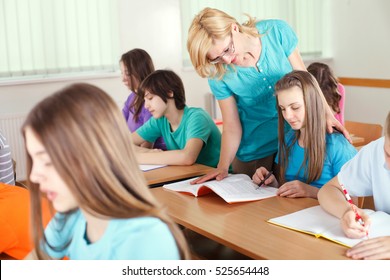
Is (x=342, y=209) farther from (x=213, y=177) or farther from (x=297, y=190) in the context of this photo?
(x=213, y=177)

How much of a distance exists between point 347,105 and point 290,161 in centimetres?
413

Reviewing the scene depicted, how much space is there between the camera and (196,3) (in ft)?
17.9

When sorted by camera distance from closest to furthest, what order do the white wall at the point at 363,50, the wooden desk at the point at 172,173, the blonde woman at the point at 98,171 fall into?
the blonde woman at the point at 98,171
the wooden desk at the point at 172,173
the white wall at the point at 363,50

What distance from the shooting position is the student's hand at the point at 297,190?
2.07 m

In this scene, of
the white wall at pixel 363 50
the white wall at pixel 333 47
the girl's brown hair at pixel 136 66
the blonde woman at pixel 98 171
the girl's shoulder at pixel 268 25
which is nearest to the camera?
the blonde woman at pixel 98 171

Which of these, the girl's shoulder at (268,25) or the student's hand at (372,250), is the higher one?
the girl's shoulder at (268,25)

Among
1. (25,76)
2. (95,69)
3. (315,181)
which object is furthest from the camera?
(95,69)

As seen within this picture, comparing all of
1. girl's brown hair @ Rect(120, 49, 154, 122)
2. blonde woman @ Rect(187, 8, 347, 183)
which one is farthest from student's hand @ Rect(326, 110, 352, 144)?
girl's brown hair @ Rect(120, 49, 154, 122)

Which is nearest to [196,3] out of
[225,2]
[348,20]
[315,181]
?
[225,2]

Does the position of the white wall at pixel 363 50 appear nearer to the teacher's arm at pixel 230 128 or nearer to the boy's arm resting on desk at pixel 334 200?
the teacher's arm at pixel 230 128

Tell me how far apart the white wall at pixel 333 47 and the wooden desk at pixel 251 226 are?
2.89 meters

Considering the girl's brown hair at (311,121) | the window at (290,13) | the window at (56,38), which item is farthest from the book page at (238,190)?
the window at (290,13)

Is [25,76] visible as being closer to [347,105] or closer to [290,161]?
[290,161]

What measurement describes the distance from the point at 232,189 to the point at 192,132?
0.73 metres
